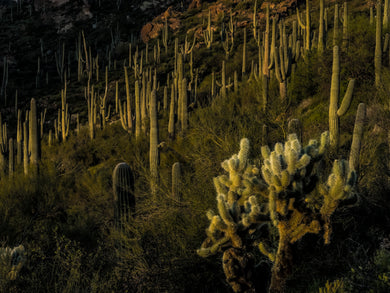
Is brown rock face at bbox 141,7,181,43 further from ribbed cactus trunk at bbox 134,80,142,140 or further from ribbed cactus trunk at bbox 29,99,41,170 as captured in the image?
ribbed cactus trunk at bbox 29,99,41,170

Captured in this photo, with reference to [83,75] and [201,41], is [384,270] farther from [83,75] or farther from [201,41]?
[83,75]

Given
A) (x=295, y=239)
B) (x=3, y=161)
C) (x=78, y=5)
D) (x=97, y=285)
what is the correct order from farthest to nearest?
(x=78, y=5), (x=3, y=161), (x=97, y=285), (x=295, y=239)

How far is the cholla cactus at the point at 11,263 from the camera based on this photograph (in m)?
5.27

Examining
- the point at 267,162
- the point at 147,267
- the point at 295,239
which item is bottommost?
the point at 147,267

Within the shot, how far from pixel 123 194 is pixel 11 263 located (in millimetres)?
3063

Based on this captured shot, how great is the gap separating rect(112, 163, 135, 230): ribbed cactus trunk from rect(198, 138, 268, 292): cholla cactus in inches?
164

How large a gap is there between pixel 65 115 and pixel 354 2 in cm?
2316

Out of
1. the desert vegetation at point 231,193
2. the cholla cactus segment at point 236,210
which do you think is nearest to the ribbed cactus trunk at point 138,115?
the desert vegetation at point 231,193

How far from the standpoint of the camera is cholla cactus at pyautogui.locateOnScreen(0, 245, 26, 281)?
5266 millimetres

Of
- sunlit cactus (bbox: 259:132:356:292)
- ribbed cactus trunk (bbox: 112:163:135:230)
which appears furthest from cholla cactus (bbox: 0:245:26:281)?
sunlit cactus (bbox: 259:132:356:292)

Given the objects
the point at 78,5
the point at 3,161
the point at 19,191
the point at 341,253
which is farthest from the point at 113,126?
the point at 78,5

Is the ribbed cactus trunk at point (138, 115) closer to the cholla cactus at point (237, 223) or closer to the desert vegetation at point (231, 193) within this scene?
the desert vegetation at point (231, 193)

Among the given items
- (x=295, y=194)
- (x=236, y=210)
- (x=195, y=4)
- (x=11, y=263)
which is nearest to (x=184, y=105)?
(x=11, y=263)

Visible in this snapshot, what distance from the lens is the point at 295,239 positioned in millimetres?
3750
